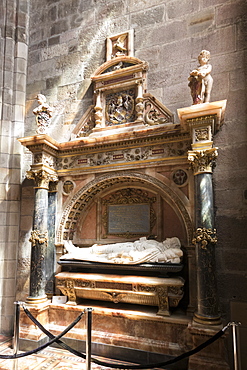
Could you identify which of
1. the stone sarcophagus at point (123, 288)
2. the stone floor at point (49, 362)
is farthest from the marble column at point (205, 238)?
the stone floor at point (49, 362)

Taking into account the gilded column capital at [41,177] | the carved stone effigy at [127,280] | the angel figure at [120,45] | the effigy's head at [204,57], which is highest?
the angel figure at [120,45]

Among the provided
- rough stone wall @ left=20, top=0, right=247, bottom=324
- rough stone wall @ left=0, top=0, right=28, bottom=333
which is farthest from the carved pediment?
rough stone wall @ left=0, top=0, right=28, bottom=333

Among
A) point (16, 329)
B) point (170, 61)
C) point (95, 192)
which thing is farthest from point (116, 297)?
point (170, 61)

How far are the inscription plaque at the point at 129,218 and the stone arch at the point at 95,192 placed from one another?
0.40 meters

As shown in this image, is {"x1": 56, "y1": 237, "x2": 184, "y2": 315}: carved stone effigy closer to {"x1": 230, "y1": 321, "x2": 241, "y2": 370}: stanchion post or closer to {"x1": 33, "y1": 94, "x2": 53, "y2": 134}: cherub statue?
{"x1": 230, "y1": 321, "x2": 241, "y2": 370}: stanchion post

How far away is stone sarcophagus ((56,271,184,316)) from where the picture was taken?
3727mm

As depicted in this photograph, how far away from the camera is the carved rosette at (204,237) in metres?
3.49

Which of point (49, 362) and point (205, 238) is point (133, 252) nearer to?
point (205, 238)

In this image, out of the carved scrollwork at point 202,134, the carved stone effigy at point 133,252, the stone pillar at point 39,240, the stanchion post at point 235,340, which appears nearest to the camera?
the stanchion post at point 235,340

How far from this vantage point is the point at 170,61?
4605mm

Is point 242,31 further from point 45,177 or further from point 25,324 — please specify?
point 25,324

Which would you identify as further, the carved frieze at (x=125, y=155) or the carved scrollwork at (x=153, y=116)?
the carved scrollwork at (x=153, y=116)

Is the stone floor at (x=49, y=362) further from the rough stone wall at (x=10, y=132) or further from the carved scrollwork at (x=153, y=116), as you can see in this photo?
the carved scrollwork at (x=153, y=116)

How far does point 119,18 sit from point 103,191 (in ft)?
10.7
